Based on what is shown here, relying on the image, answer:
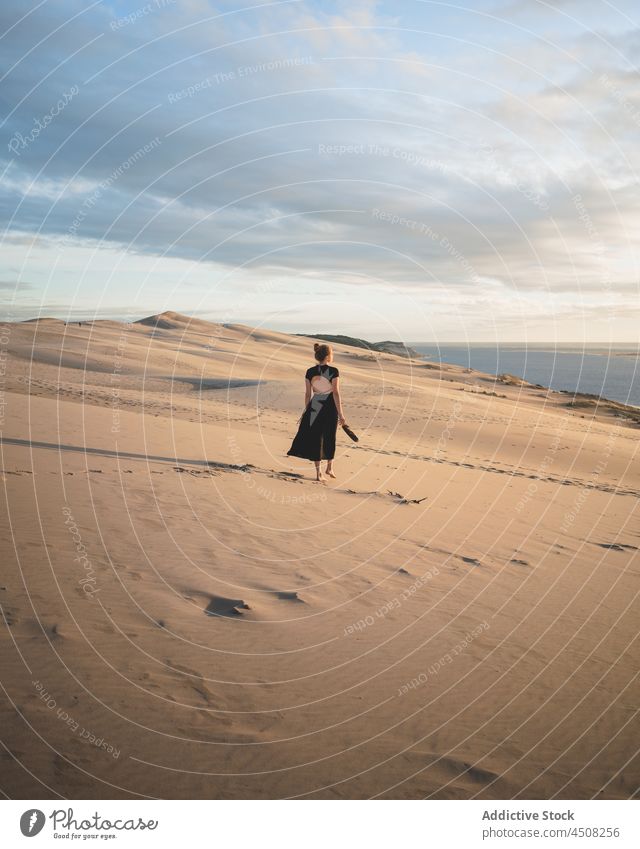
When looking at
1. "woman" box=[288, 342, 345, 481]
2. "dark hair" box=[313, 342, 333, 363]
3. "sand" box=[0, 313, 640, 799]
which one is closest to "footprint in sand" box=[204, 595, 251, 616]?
"sand" box=[0, 313, 640, 799]

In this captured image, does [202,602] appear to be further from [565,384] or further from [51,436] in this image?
[565,384]

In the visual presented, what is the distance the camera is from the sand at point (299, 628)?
3.78 metres

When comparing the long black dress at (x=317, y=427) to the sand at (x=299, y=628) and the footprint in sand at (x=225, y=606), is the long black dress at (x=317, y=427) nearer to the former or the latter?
the sand at (x=299, y=628)

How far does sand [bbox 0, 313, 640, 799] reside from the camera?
3.78m

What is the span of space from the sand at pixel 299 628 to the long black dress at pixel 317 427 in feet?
2.00

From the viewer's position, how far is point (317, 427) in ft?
38.6

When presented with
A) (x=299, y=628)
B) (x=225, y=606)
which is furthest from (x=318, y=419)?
(x=299, y=628)

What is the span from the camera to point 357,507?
997cm

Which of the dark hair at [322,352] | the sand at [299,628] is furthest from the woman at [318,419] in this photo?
the sand at [299,628]

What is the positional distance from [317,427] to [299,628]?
6526 mm

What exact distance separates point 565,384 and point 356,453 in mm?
64954

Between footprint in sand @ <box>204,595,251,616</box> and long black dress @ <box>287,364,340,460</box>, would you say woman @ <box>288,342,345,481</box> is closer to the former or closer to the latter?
long black dress @ <box>287,364,340,460</box>

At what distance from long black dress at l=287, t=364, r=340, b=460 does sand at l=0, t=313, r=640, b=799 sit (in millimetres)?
609


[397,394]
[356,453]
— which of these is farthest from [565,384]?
[356,453]
